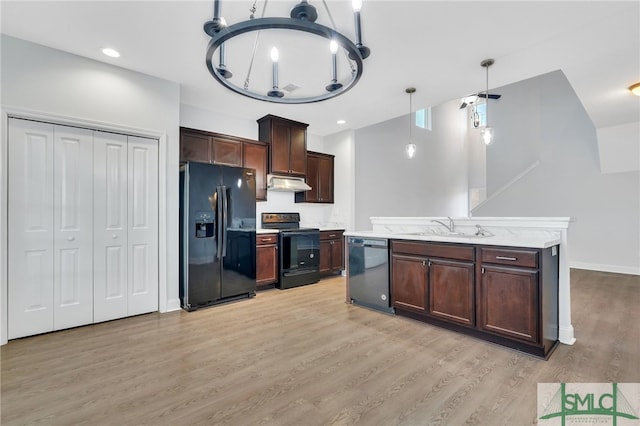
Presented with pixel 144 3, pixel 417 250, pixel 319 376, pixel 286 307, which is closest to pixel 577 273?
pixel 417 250

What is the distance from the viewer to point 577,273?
5.85 m

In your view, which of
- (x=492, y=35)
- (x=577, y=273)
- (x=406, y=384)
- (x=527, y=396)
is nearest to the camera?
(x=527, y=396)

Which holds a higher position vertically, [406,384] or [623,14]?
[623,14]

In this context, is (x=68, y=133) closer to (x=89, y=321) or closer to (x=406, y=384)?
(x=89, y=321)

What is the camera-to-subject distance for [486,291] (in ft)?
8.86

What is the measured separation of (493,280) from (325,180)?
148 inches

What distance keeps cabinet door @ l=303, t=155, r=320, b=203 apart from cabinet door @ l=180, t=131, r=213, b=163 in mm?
1876

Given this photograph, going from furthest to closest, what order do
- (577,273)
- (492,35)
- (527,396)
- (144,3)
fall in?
(577,273)
(492,35)
(144,3)
(527,396)

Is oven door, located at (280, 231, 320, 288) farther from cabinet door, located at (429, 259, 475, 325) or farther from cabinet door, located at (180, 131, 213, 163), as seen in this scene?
cabinet door, located at (429, 259, 475, 325)

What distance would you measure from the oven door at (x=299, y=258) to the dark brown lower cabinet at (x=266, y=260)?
4.3 inches

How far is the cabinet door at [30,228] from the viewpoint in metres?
2.74

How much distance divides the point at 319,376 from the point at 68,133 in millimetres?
3317

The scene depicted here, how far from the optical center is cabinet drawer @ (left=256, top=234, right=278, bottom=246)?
4.54 metres

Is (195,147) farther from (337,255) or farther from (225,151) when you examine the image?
(337,255)
